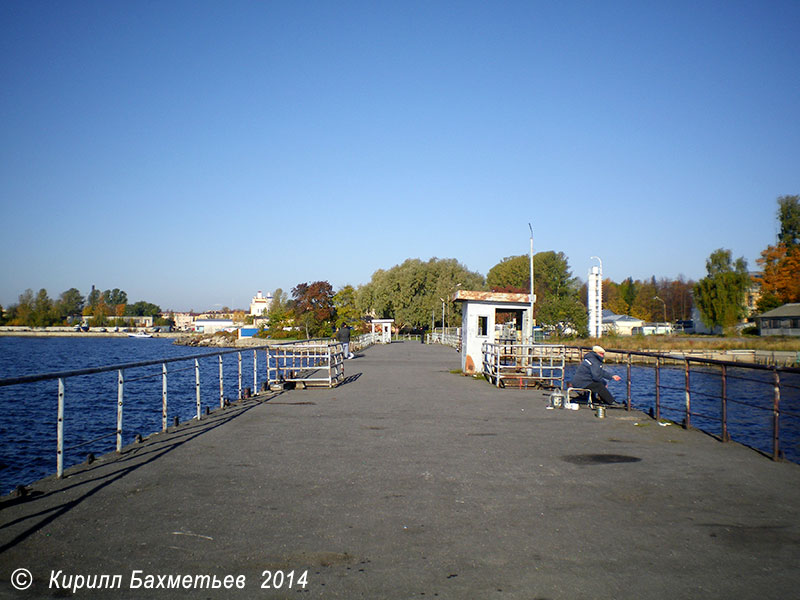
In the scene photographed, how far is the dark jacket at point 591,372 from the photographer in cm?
1326

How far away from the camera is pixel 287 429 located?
33.7ft

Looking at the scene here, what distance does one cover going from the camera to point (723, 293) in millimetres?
75500

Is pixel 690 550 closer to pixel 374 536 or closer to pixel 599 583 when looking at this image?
pixel 599 583

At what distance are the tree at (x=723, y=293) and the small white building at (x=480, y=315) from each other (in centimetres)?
6547

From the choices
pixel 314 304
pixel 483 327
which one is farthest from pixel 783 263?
pixel 483 327

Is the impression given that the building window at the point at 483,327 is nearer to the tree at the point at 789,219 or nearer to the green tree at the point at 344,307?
the green tree at the point at 344,307

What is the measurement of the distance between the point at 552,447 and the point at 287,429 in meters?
Result: 4.50

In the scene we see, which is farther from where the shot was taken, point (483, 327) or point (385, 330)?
point (385, 330)

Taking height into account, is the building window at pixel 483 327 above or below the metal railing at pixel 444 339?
above

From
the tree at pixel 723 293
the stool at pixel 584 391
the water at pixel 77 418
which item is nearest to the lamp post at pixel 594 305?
the tree at pixel 723 293

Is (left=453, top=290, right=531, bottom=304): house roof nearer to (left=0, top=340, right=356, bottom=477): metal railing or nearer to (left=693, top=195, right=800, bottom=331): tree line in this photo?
(left=0, top=340, right=356, bottom=477): metal railing

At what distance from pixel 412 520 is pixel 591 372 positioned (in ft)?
29.8

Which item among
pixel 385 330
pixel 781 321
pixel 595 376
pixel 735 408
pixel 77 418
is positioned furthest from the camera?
pixel 781 321

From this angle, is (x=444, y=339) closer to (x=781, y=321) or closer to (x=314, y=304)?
(x=314, y=304)
